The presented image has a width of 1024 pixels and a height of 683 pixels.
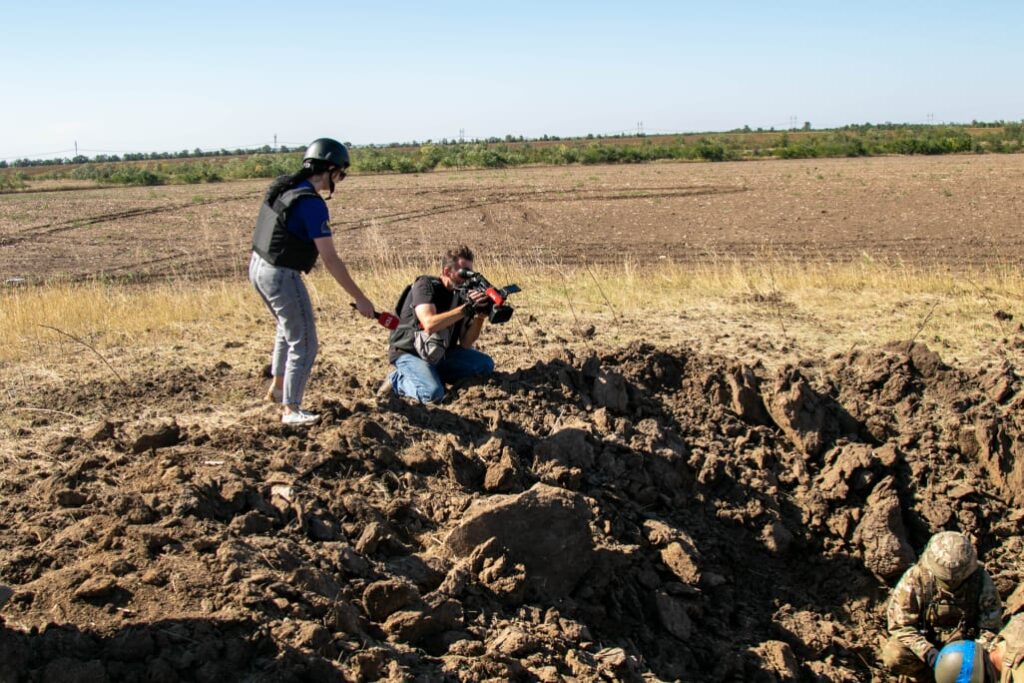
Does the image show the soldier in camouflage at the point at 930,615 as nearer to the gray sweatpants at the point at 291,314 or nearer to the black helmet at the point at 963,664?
the black helmet at the point at 963,664

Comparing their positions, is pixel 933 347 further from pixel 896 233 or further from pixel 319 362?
pixel 896 233

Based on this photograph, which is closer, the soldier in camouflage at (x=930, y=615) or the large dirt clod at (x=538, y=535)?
the large dirt clod at (x=538, y=535)

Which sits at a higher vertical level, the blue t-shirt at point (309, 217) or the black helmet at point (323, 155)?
the black helmet at point (323, 155)

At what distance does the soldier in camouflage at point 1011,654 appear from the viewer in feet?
14.3

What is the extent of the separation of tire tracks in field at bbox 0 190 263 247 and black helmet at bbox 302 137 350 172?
17673 mm

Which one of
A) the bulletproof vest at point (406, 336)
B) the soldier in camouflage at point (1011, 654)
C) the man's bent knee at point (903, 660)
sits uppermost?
the bulletproof vest at point (406, 336)

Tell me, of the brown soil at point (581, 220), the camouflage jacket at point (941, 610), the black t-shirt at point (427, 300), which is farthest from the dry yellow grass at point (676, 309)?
the camouflage jacket at point (941, 610)

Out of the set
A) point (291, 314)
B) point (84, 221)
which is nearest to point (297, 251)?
point (291, 314)

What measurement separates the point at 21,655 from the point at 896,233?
17.4 metres

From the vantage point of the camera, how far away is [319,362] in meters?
8.07

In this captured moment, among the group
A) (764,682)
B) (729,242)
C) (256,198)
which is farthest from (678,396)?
(256,198)

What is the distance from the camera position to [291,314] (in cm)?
555

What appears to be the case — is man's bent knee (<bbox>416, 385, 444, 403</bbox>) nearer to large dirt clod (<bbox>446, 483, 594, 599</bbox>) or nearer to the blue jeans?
the blue jeans

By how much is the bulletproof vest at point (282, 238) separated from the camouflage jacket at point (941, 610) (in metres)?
3.79
